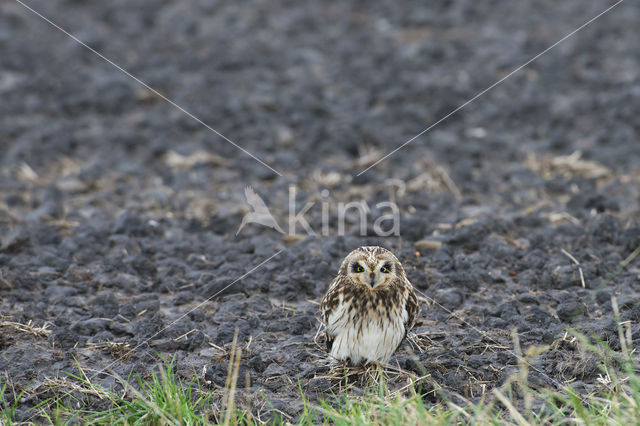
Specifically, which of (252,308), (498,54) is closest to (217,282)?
(252,308)

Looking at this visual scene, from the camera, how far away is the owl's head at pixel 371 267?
5.08 meters

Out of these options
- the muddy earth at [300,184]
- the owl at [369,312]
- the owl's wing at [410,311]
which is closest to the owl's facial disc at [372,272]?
the owl at [369,312]

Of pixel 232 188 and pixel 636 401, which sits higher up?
pixel 636 401

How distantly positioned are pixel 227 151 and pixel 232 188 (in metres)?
1.02

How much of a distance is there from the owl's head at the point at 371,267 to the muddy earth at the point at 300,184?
24.8 inches

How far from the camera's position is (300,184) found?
866 centimetres

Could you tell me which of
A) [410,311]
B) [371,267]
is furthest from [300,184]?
[371,267]

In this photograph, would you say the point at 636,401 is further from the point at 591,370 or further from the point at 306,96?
the point at 306,96

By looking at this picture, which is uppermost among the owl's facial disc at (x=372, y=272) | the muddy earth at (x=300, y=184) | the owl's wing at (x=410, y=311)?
the owl's facial disc at (x=372, y=272)

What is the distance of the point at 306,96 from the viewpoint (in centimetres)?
1079

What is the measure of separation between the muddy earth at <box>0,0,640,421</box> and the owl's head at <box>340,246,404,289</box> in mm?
631

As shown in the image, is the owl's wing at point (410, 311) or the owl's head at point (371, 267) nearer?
the owl's head at point (371, 267)

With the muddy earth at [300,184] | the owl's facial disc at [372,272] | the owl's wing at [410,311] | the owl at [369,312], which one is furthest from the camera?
the muddy earth at [300,184]

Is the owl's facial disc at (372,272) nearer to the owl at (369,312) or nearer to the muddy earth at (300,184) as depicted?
the owl at (369,312)
